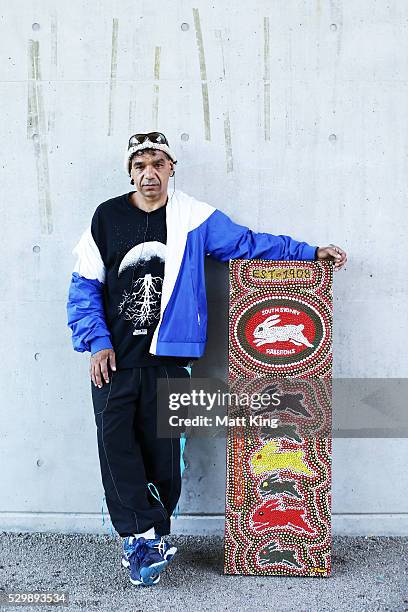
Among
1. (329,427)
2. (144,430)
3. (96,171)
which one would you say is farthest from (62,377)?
(329,427)

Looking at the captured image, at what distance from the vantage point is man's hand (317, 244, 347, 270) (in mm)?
3021

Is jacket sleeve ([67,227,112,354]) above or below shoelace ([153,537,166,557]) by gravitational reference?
above

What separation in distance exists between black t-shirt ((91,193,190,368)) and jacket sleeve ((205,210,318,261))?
199mm

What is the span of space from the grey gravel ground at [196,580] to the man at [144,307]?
0.14 meters

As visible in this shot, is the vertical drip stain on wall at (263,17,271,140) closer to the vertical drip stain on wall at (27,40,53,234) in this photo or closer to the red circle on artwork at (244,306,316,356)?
the red circle on artwork at (244,306,316,356)

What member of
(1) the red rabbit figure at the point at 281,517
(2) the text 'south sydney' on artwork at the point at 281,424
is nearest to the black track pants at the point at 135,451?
(2) the text 'south sydney' on artwork at the point at 281,424

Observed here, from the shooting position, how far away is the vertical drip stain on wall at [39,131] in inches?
132

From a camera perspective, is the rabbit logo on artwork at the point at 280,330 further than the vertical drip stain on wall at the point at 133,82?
No

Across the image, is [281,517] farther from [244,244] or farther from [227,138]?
[227,138]

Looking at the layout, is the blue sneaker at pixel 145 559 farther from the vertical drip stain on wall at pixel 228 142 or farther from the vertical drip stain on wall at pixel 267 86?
the vertical drip stain on wall at pixel 267 86

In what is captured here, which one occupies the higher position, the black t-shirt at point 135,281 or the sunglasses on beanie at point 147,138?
the sunglasses on beanie at point 147,138

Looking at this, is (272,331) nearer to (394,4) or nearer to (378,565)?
(378,565)

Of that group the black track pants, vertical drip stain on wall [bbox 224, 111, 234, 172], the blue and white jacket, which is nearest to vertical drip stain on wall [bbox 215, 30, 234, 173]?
vertical drip stain on wall [bbox 224, 111, 234, 172]

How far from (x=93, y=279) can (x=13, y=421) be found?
0.80 meters
